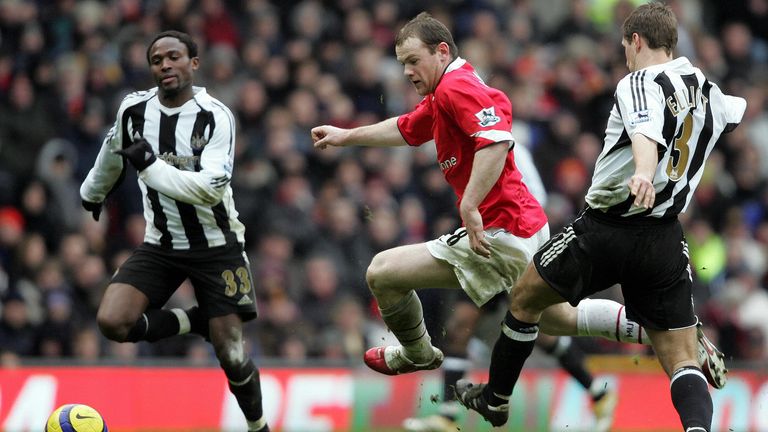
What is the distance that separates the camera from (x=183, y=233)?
8.30 m

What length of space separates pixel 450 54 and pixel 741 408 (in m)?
6.23

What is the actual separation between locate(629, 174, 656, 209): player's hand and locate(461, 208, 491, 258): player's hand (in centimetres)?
106

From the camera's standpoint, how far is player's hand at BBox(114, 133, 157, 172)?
24.9ft

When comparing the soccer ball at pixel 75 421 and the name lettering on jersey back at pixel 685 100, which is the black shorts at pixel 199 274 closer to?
the soccer ball at pixel 75 421

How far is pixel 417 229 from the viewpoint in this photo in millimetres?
13469

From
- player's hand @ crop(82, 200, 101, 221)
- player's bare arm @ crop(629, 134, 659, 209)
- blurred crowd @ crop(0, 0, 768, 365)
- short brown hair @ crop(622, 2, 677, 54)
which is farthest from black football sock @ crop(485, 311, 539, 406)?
Answer: blurred crowd @ crop(0, 0, 768, 365)

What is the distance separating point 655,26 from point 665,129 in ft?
1.87

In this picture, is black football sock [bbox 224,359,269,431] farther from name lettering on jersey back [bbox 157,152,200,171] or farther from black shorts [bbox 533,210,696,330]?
black shorts [bbox 533,210,696,330]

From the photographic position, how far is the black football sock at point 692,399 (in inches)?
268

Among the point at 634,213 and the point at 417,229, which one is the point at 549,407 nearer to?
the point at 417,229

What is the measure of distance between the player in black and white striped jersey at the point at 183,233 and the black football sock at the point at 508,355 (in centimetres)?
164

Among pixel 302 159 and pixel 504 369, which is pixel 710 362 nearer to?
pixel 504 369

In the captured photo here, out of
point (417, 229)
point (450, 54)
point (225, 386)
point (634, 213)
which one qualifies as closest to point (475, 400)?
point (634, 213)

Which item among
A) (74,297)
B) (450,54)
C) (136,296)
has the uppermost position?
(450,54)
